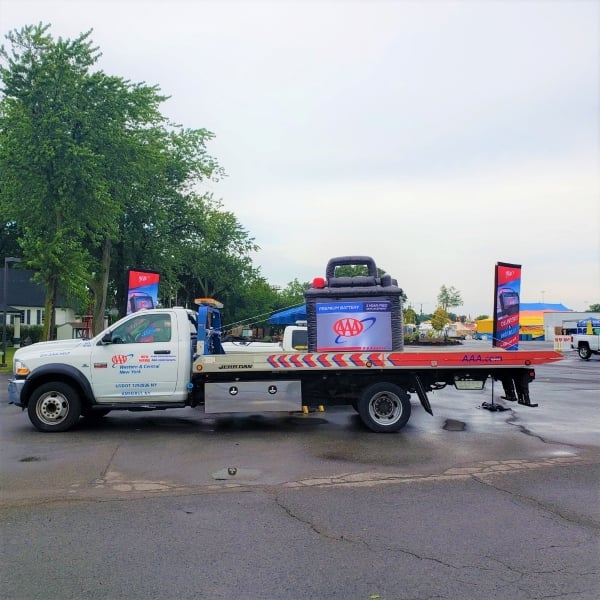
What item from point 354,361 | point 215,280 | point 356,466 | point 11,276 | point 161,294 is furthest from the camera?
point 11,276

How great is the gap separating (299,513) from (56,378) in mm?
5658

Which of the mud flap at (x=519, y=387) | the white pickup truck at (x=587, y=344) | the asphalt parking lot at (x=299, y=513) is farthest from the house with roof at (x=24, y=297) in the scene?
the mud flap at (x=519, y=387)

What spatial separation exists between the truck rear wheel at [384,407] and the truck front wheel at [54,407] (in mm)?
4596

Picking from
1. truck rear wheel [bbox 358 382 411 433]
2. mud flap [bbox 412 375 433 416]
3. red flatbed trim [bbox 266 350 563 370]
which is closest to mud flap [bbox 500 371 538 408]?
red flatbed trim [bbox 266 350 563 370]

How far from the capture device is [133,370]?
950 cm

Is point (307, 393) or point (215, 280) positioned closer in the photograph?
point (307, 393)

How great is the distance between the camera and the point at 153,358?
31.3ft

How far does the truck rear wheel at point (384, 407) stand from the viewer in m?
9.48

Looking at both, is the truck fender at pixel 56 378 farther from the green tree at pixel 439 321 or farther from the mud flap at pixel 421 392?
the green tree at pixel 439 321

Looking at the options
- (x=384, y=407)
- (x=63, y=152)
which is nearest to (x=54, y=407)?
(x=384, y=407)

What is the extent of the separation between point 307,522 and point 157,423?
19.6 feet

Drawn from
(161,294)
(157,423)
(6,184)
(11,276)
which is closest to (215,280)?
(161,294)

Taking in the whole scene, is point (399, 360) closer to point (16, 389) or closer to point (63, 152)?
point (16, 389)

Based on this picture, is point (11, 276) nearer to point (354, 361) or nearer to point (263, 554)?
point (354, 361)
